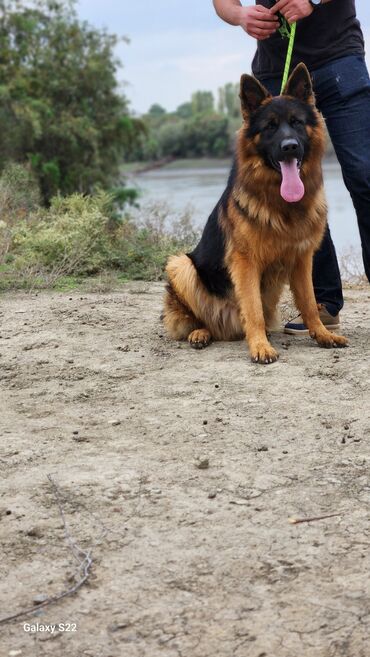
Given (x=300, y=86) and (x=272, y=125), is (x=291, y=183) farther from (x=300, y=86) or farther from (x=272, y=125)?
(x=300, y=86)

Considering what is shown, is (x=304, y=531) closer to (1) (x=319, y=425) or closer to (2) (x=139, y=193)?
(1) (x=319, y=425)

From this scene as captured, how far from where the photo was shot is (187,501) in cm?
339

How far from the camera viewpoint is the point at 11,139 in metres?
27.5

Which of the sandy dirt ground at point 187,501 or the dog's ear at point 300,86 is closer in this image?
the sandy dirt ground at point 187,501

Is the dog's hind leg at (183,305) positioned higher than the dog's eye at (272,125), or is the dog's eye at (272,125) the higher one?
the dog's eye at (272,125)

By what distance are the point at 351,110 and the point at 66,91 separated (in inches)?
1004

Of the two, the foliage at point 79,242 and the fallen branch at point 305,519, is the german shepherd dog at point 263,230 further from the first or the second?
the foliage at point 79,242

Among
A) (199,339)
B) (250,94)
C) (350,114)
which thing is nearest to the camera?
(250,94)

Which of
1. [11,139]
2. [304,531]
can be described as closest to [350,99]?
[304,531]

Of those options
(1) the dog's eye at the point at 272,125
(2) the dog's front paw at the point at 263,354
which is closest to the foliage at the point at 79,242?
(2) the dog's front paw at the point at 263,354

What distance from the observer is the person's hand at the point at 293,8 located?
530 centimetres

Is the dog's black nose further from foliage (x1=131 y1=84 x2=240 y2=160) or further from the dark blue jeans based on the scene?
foliage (x1=131 y1=84 x2=240 y2=160)

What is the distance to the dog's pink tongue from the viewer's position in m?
5.11

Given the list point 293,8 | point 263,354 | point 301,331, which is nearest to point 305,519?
point 263,354
